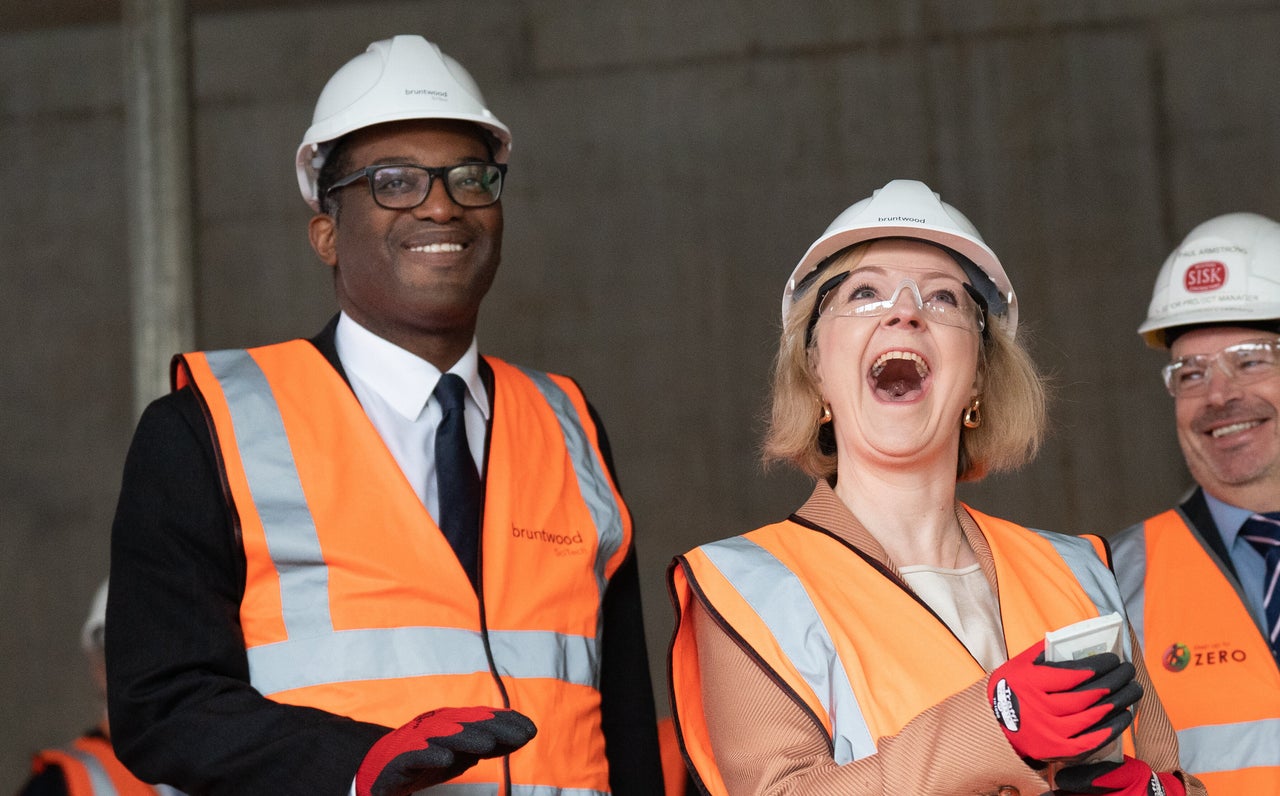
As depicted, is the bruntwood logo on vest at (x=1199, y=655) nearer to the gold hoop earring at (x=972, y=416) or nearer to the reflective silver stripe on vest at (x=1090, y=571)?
the reflective silver stripe on vest at (x=1090, y=571)

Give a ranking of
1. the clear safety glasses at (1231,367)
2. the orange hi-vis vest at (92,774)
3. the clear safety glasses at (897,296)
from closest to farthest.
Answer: the clear safety glasses at (897,296), the clear safety glasses at (1231,367), the orange hi-vis vest at (92,774)

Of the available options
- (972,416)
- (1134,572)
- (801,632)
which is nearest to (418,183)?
(972,416)

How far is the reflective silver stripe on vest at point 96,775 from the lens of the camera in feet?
14.6

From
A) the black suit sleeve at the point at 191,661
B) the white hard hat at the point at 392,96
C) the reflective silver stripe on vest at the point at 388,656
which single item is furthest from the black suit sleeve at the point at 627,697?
the white hard hat at the point at 392,96

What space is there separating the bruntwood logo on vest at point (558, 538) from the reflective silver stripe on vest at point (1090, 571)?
925mm

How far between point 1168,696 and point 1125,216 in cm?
464

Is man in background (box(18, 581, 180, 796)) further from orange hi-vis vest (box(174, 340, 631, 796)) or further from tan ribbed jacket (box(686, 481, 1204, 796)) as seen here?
tan ribbed jacket (box(686, 481, 1204, 796))

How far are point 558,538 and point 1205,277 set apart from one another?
215 cm

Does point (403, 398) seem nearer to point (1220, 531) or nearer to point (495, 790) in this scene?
point (495, 790)

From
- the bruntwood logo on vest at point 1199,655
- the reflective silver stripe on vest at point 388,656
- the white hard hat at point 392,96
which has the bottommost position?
the bruntwood logo on vest at point 1199,655

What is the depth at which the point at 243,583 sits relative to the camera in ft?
9.20

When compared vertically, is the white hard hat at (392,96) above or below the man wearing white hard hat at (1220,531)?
above

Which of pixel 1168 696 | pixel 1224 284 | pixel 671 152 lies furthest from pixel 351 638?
pixel 671 152

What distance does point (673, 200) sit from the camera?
318 inches
